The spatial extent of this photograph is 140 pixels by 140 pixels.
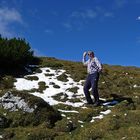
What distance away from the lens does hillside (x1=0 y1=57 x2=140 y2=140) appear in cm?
1834

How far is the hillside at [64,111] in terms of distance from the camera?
18344mm

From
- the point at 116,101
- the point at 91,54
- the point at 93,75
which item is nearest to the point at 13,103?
the point at 93,75

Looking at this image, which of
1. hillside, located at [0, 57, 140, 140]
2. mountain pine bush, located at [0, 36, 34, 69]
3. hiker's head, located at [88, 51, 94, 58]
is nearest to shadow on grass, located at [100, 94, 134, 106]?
hillside, located at [0, 57, 140, 140]

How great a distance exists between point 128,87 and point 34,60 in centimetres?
1143

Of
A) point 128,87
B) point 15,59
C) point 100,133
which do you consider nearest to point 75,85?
point 128,87

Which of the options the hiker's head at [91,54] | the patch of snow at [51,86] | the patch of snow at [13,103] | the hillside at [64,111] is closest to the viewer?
the hillside at [64,111]

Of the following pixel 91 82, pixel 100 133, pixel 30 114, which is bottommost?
pixel 100 133

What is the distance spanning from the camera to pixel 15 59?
33.1 m

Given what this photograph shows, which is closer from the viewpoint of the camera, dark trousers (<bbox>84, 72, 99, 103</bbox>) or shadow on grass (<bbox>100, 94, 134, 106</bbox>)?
dark trousers (<bbox>84, 72, 99, 103</bbox>)

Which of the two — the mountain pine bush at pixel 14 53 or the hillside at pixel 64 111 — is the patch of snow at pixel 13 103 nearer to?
the hillside at pixel 64 111

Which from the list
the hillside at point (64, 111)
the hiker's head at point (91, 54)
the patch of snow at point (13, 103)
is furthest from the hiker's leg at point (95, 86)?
the patch of snow at point (13, 103)

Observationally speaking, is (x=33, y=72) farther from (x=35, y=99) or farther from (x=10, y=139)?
(x=10, y=139)

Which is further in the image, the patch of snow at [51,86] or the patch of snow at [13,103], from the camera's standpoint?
the patch of snow at [51,86]

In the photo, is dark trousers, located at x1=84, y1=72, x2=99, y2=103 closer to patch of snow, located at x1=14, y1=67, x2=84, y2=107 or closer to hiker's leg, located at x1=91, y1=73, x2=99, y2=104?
hiker's leg, located at x1=91, y1=73, x2=99, y2=104
